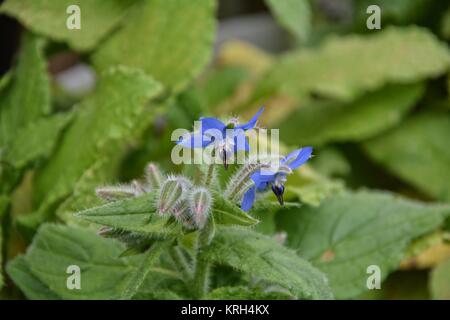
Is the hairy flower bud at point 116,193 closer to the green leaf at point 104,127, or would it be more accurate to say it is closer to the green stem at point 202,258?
the green stem at point 202,258

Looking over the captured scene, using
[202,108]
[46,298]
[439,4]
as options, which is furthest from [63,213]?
[439,4]

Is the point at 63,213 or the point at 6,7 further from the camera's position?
the point at 6,7

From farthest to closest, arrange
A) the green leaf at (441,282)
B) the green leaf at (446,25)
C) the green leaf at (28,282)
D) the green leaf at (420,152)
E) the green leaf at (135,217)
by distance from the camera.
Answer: the green leaf at (446,25)
the green leaf at (420,152)
the green leaf at (441,282)
the green leaf at (28,282)
the green leaf at (135,217)

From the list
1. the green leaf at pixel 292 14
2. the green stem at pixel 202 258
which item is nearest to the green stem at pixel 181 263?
the green stem at pixel 202 258

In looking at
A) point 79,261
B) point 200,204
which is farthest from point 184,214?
point 79,261

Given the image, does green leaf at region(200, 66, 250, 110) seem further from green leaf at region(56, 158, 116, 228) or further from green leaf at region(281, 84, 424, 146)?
green leaf at region(56, 158, 116, 228)
